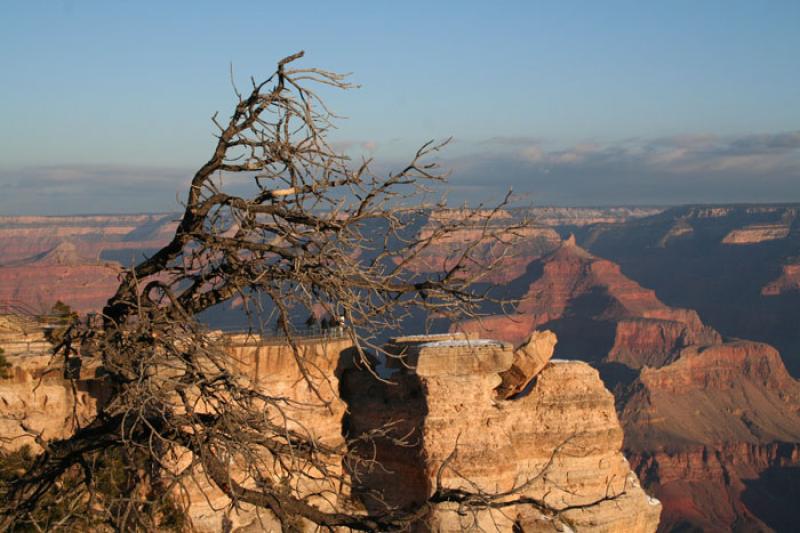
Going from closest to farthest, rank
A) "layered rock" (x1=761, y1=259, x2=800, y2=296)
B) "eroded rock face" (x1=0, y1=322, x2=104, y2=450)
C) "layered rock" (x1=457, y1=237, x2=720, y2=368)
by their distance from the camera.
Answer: "eroded rock face" (x1=0, y1=322, x2=104, y2=450) < "layered rock" (x1=457, y1=237, x2=720, y2=368) < "layered rock" (x1=761, y1=259, x2=800, y2=296)

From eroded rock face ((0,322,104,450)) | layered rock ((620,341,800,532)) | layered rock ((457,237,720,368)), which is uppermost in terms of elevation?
eroded rock face ((0,322,104,450))

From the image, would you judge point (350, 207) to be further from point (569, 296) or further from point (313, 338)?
point (569, 296)

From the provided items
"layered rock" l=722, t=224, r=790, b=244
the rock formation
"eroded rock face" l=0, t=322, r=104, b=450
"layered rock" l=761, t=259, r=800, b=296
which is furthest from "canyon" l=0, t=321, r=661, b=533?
"layered rock" l=722, t=224, r=790, b=244

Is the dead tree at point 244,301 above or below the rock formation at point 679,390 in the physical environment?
above

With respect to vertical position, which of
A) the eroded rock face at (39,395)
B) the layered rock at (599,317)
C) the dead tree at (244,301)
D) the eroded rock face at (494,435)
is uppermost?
the dead tree at (244,301)

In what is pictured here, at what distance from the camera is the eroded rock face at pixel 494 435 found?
46.8 ft

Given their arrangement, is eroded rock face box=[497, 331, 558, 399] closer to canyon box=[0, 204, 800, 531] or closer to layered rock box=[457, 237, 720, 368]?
canyon box=[0, 204, 800, 531]

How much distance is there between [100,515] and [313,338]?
8.81 m

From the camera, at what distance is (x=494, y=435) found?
1459 cm

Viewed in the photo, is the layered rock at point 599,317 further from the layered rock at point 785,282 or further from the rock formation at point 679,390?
the layered rock at point 785,282

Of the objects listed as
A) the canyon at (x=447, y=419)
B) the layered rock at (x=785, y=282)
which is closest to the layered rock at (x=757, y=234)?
the layered rock at (x=785, y=282)

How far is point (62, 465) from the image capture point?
491cm

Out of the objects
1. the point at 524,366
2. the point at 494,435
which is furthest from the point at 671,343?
the point at 494,435

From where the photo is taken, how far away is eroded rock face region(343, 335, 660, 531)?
14.2 m
